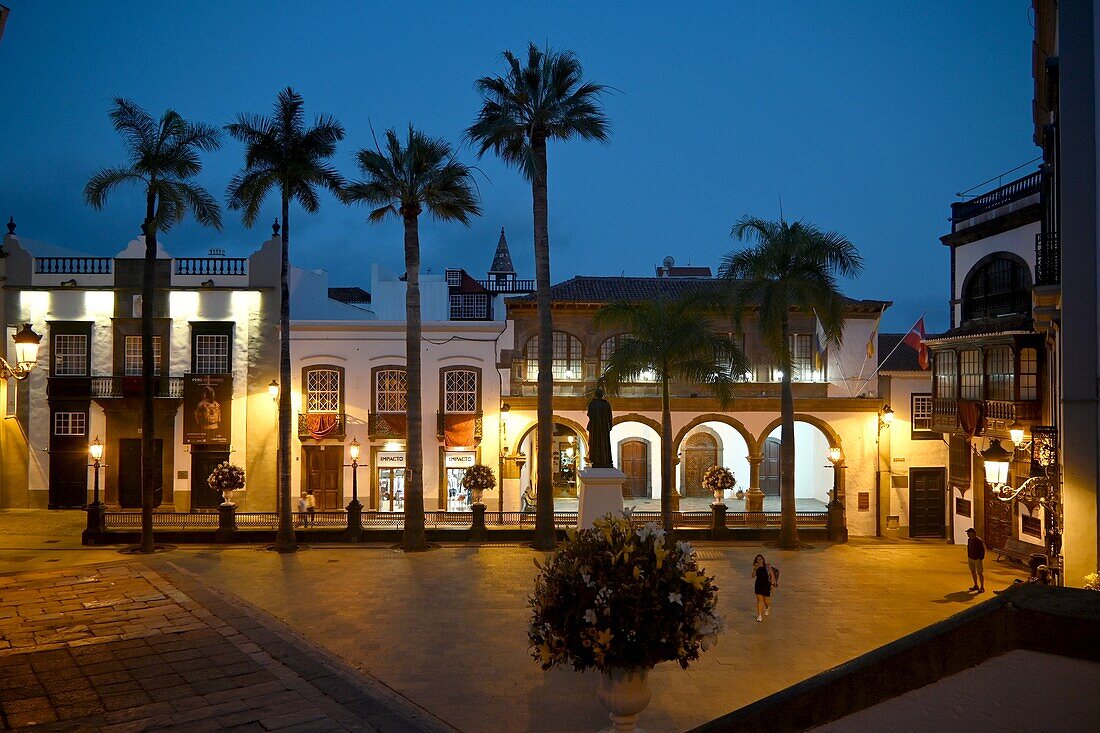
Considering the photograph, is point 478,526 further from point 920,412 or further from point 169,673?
point 920,412

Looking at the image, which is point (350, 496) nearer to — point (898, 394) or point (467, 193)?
point (467, 193)

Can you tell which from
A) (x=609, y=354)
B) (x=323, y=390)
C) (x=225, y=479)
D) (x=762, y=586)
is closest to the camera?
(x=762, y=586)

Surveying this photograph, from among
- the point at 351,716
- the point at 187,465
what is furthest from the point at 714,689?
the point at 187,465

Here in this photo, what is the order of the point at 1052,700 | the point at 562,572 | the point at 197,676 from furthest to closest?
the point at 197,676 → the point at 562,572 → the point at 1052,700

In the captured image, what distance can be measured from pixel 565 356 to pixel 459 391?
4622mm

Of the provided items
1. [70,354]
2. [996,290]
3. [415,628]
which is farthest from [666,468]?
[70,354]

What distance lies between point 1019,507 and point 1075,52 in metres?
15.2

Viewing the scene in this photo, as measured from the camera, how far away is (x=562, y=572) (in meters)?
7.98

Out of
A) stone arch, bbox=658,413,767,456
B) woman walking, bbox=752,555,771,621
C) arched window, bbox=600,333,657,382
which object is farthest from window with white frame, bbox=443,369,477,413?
woman walking, bbox=752,555,771,621

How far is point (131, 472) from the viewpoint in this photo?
29.6 metres

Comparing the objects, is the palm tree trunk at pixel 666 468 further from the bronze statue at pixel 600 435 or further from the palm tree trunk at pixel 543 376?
the bronze statue at pixel 600 435

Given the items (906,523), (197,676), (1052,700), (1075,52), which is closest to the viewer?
(1052,700)

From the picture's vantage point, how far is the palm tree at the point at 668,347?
22.4m

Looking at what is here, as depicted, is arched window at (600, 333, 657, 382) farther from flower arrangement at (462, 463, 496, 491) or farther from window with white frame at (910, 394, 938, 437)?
window with white frame at (910, 394, 938, 437)
